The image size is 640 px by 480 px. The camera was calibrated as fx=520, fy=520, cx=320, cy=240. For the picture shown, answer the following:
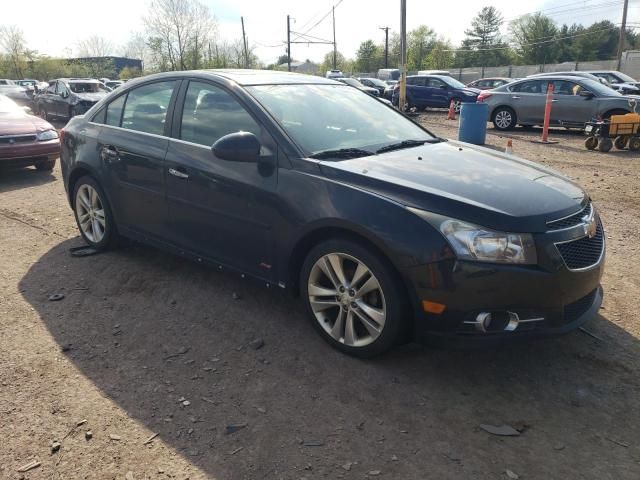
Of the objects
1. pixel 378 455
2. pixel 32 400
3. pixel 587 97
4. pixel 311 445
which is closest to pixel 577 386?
pixel 378 455

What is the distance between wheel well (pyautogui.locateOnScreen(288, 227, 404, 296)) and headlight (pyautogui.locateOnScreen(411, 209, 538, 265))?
385 millimetres

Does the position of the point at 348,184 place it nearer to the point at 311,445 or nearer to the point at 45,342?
the point at 311,445

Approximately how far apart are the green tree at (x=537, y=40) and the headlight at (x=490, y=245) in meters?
76.3

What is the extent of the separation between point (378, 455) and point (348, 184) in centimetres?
146

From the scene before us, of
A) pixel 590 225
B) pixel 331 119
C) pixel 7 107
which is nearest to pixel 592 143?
pixel 590 225

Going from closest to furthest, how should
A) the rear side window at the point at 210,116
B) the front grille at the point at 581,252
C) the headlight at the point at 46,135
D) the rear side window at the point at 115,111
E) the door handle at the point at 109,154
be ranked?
1. the front grille at the point at 581,252
2. the rear side window at the point at 210,116
3. the door handle at the point at 109,154
4. the rear side window at the point at 115,111
5. the headlight at the point at 46,135

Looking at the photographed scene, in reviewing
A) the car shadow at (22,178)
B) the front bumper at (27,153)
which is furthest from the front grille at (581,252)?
the front bumper at (27,153)

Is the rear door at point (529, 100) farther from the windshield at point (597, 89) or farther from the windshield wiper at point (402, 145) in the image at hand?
the windshield wiper at point (402, 145)

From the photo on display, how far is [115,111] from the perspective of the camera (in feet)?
15.6

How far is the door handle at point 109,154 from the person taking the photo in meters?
4.48

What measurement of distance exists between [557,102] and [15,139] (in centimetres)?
1264

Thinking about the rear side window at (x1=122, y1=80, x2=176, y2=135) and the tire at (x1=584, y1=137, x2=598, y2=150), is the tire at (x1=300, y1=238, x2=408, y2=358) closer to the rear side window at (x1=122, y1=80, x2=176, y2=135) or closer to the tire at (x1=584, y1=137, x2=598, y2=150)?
the rear side window at (x1=122, y1=80, x2=176, y2=135)

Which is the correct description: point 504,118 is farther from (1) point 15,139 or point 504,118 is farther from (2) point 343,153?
(2) point 343,153

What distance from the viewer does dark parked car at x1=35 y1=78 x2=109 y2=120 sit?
16.2 meters
